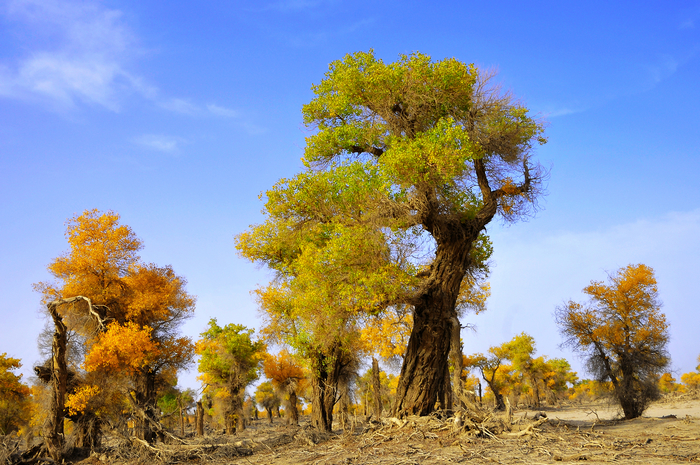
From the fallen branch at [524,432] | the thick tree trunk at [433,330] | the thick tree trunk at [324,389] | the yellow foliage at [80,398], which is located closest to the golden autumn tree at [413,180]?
the thick tree trunk at [433,330]

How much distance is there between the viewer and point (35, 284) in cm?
2180

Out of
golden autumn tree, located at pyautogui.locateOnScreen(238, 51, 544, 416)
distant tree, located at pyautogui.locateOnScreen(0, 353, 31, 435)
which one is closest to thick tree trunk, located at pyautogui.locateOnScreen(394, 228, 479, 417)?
golden autumn tree, located at pyautogui.locateOnScreen(238, 51, 544, 416)

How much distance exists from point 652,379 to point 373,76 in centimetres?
2427

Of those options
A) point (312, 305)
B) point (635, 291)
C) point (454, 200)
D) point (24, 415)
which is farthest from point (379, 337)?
point (24, 415)

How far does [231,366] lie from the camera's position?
122ft

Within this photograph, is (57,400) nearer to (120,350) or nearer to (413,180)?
(120,350)

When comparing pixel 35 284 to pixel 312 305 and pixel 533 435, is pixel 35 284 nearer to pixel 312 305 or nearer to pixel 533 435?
pixel 312 305

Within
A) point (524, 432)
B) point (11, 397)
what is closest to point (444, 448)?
point (524, 432)

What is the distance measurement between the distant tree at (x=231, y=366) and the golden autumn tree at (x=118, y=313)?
1312 cm

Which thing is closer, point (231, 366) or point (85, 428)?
point (85, 428)

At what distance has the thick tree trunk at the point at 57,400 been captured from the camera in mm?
14336

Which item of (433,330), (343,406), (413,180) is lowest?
(343,406)

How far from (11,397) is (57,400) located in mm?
24708

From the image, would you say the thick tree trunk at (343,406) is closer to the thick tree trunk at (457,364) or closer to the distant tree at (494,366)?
the thick tree trunk at (457,364)
